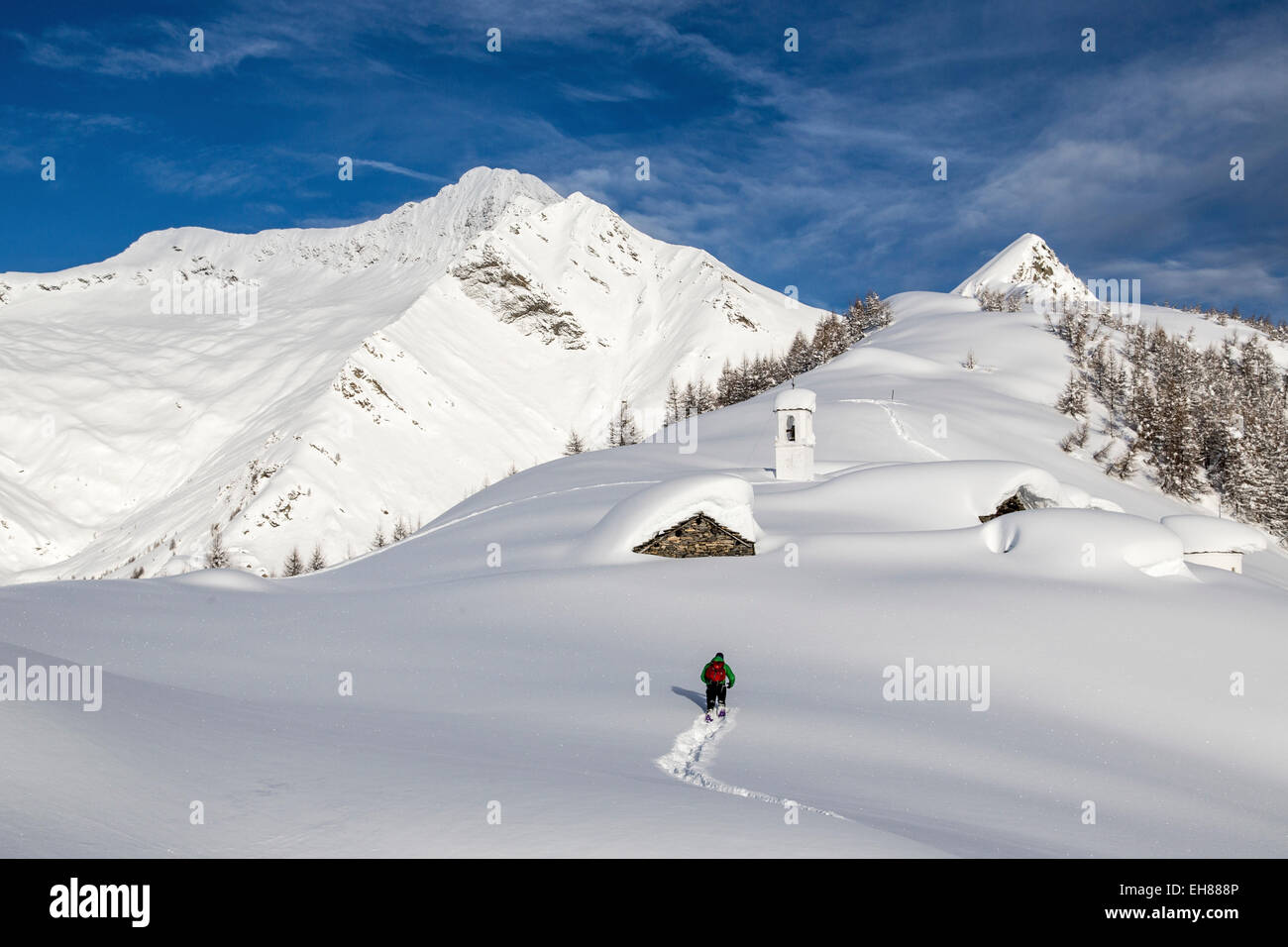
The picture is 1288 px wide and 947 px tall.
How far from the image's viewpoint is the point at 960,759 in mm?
12211

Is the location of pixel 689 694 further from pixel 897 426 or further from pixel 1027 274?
pixel 1027 274

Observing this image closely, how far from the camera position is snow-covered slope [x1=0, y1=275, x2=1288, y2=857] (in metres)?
7.11

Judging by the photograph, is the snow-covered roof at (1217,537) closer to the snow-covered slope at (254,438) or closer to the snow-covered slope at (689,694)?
the snow-covered slope at (689,694)

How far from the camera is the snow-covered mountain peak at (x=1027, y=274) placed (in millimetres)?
143750

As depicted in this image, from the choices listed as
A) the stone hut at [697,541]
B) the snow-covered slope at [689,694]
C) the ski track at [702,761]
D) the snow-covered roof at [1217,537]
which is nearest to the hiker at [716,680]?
the ski track at [702,761]

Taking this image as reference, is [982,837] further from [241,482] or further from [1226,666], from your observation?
[241,482]

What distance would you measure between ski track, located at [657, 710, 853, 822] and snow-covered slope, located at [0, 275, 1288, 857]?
0.08 metres

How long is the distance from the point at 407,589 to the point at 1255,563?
4207cm

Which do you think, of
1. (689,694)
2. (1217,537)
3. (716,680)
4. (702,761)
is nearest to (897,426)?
(1217,537)

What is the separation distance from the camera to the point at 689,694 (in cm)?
1541

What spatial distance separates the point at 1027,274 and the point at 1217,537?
136112 millimetres

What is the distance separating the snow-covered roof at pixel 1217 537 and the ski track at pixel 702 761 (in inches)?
763

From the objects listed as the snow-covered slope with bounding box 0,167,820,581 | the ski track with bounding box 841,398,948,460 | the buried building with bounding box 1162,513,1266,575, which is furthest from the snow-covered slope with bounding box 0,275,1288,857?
the snow-covered slope with bounding box 0,167,820,581
